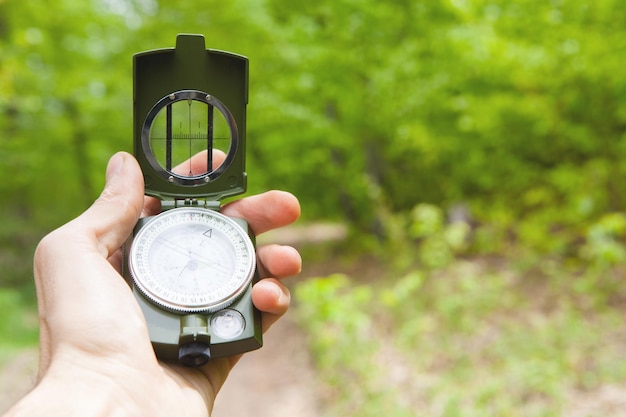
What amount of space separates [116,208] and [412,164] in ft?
24.3

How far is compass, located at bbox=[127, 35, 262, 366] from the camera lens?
49.5 inches

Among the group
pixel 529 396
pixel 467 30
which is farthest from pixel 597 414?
pixel 467 30

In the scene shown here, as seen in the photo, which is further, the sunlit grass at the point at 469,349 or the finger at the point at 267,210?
the sunlit grass at the point at 469,349

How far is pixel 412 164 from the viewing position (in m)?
8.46

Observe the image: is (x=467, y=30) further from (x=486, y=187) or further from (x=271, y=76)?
(x=271, y=76)

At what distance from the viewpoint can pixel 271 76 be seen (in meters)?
6.90

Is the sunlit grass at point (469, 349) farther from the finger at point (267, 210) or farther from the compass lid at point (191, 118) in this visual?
the compass lid at point (191, 118)

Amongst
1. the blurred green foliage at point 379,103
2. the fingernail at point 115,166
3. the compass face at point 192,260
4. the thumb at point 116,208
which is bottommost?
the compass face at point 192,260

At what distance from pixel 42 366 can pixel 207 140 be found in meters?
0.66

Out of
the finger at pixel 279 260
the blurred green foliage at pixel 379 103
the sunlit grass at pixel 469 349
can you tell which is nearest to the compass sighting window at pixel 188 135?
the finger at pixel 279 260

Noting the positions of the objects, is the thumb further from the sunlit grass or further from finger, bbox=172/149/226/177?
the sunlit grass

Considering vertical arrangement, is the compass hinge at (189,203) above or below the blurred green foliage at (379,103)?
below

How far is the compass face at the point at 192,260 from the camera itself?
4.18 feet

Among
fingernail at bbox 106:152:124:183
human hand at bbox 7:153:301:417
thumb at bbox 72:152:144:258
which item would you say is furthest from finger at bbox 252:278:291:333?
fingernail at bbox 106:152:124:183
